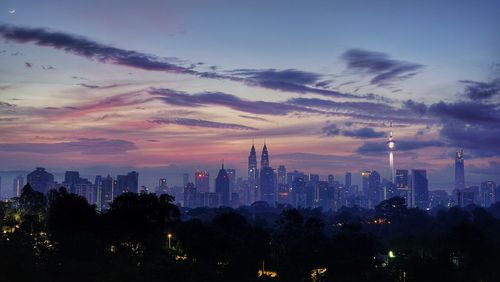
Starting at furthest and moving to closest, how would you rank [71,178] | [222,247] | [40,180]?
[71,178] → [40,180] → [222,247]

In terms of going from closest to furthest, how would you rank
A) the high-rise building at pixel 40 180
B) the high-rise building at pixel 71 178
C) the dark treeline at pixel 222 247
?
1. the dark treeline at pixel 222 247
2. the high-rise building at pixel 40 180
3. the high-rise building at pixel 71 178

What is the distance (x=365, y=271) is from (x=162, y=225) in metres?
13.1

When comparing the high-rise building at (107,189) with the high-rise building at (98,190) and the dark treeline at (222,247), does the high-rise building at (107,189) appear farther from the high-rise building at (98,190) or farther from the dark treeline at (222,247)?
the dark treeline at (222,247)

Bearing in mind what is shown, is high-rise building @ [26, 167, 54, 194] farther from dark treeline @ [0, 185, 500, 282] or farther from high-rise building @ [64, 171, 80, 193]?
dark treeline @ [0, 185, 500, 282]

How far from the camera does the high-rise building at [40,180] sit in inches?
6516

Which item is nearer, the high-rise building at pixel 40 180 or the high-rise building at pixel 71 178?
the high-rise building at pixel 40 180

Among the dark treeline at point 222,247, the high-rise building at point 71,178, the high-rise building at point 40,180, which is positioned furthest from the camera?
the high-rise building at point 71,178

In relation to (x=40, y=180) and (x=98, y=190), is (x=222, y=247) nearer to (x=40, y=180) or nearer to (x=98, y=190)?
(x=40, y=180)

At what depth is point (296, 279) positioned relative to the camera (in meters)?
38.0

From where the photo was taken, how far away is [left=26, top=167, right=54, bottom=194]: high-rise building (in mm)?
165500

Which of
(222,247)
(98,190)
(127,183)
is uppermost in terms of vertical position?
(127,183)

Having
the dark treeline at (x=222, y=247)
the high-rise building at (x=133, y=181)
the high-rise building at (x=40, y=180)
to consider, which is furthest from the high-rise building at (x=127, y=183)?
the dark treeline at (x=222, y=247)

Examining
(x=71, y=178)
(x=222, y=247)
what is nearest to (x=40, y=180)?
(x=71, y=178)

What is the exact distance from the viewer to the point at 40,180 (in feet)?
552
